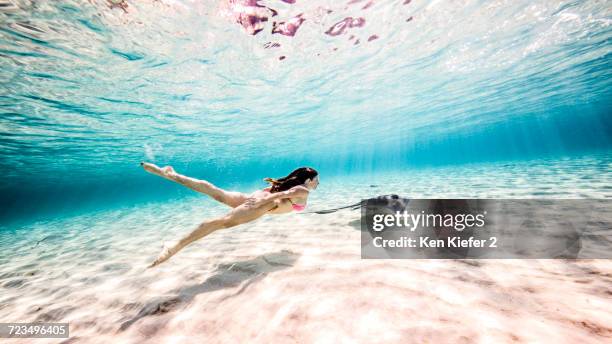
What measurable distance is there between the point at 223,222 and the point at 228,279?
1.01m

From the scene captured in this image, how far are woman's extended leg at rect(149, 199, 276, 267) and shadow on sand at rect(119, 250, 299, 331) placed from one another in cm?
69

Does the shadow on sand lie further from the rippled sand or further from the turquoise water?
the turquoise water

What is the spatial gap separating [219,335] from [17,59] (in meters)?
15.1

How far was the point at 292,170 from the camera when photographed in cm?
1488

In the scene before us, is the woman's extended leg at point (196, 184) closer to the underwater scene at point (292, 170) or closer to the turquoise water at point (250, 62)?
the underwater scene at point (292, 170)

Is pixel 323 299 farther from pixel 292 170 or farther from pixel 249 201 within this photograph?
pixel 292 170

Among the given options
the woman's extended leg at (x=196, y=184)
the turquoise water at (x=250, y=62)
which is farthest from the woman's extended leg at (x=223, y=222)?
the turquoise water at (x=250, y=62)

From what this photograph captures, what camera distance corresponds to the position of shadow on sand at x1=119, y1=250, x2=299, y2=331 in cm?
330

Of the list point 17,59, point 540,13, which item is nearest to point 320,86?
point 540,13

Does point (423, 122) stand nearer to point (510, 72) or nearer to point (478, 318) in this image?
point (510, 72)

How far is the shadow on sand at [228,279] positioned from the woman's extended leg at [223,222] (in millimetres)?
694

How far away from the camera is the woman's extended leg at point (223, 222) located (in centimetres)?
334

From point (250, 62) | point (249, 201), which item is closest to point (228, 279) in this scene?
point (249, 201)

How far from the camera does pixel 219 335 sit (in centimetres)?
252
